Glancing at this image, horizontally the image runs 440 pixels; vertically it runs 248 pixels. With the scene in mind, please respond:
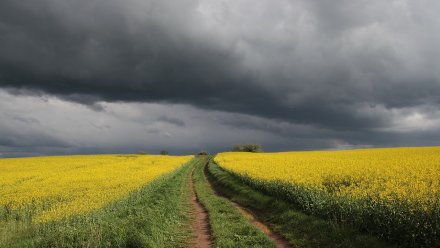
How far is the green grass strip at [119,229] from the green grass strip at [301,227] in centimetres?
399

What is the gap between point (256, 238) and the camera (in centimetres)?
1309

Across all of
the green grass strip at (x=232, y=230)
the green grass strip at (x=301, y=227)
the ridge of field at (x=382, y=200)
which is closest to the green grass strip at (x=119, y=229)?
the green grass strip at (x=232, y=230)

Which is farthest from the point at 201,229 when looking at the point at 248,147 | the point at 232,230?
the point at 248,147

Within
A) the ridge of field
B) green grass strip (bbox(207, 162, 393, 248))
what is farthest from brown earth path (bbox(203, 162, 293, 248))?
the ridge of field

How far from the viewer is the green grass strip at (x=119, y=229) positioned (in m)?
11.7

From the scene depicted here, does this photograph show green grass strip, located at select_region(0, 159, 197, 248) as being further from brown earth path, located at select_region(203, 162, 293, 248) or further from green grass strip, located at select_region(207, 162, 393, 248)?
green grass strip, located at select_region(207, 162, 393, 248)

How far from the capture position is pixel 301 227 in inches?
575

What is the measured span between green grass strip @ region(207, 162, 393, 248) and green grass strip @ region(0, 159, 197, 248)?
13.1ft

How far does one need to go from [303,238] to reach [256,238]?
5.96ft

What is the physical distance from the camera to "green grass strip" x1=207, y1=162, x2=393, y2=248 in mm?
11969

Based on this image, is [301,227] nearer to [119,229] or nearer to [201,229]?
[201,229]

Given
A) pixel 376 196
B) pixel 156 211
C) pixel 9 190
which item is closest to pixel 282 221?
pixel 376 196

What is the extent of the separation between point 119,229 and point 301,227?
712cm

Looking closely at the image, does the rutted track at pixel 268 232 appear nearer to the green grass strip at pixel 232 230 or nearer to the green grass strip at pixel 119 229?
the green grass strip at pixel 232 230
